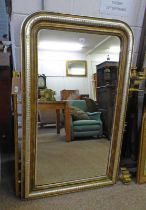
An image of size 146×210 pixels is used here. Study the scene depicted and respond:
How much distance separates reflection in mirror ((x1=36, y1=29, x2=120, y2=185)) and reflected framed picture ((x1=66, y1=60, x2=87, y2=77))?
0.09 feet

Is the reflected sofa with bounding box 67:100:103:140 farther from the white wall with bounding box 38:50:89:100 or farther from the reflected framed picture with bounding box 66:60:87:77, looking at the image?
the reflected framed picture with bounding box 66:60:87:77

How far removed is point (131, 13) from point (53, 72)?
→ 0.93m

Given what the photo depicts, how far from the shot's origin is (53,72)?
191cm

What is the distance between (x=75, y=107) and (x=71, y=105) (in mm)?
42

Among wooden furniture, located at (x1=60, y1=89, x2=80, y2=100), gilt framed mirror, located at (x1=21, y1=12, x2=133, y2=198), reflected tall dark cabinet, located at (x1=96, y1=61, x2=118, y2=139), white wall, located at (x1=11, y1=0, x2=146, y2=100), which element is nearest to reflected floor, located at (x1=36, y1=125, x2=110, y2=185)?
gilt framed mirror, located at (x1=21, y1=12, x2=133, y2=198)

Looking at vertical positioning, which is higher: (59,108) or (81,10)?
(81,10)

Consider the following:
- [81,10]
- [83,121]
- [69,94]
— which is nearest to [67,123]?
[83,121]

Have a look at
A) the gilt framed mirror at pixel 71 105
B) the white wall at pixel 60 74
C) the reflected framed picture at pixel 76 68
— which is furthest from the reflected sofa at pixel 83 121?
the reflected framed picture at pixel 76 68

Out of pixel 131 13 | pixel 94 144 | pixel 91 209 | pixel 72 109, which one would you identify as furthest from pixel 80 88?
pixel 91 209

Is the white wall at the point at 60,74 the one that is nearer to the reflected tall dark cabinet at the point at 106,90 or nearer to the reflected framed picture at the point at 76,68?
the reflected framed picture at the point at 76,68

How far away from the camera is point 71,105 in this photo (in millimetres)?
2008

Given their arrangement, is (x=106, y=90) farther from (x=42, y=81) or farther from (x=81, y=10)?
(x=81, y=10)

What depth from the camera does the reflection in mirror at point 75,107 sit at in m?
1.83

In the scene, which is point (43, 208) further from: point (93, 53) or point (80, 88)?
point (93, 53)
